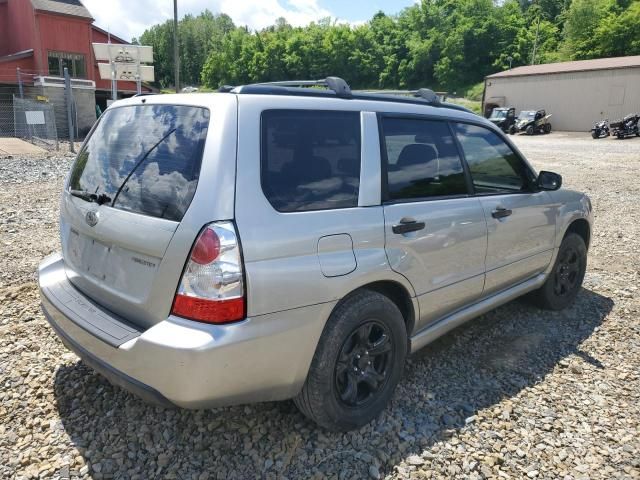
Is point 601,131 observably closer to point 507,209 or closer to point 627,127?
point 627,127

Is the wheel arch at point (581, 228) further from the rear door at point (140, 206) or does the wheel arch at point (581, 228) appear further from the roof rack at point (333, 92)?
the rear door at point (140, 206)

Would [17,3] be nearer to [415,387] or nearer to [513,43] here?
[415,387]

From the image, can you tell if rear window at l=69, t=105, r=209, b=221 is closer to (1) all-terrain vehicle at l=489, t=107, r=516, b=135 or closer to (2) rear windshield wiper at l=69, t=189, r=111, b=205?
(2) rear windshield wiper at l=69, t=189, r=111, b=205

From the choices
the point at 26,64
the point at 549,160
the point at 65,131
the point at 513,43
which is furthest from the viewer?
the point at 513,43

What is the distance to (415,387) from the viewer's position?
3.16 m

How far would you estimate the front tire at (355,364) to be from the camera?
2.44 meters

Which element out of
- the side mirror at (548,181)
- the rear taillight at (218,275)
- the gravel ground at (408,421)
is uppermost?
the side mirror at (548,181)

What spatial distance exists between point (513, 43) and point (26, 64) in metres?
59.8

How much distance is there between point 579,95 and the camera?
35.6m

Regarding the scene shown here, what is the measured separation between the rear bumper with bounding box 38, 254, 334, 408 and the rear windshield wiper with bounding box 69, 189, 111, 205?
0.56m

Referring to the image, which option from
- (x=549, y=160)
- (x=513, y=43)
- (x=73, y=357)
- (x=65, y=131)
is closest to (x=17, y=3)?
(x=65, y=131)

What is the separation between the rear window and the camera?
2223 millimetres

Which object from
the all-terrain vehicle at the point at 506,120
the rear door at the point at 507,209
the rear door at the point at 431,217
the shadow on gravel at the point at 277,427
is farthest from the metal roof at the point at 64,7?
the rear door at the point at 431,217

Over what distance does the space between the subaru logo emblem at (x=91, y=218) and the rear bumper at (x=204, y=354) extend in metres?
0.44
